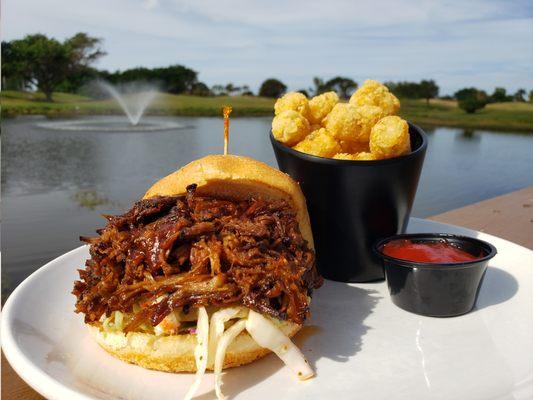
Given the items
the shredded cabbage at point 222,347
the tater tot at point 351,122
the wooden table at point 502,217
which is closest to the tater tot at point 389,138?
the tater tot at point 351,122

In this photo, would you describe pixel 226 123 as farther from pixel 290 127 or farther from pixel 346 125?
pixel 346 125

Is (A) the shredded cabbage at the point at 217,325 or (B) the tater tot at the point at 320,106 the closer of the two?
(A) the shredded cabbage at the point at 217,325

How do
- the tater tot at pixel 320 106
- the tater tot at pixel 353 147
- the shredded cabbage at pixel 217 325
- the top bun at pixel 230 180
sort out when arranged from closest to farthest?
the shredded cabbage at pixel 217 325, the top bun at pixel 230 180, the tater tot at pixel 353 147, the tater tot at pixel 320 106

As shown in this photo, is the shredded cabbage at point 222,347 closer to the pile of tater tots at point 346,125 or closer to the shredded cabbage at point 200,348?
the shredded cabbage at point 200,348

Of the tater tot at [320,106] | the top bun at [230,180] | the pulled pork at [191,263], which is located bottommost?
the pulled pork at [191,263]

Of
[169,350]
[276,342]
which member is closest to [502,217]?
[276,342]

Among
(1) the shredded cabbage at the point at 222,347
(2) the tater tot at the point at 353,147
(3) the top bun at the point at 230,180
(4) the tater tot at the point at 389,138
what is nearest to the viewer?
(1) the shredded cabbage at the point at 222,347

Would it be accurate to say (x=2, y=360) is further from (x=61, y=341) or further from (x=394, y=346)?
(x=394, y=346)
